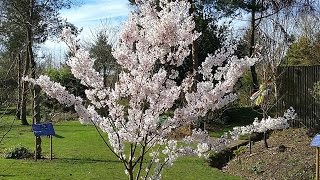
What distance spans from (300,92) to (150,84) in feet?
37.6

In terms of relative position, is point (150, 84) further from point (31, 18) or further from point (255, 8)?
point (255, 8)

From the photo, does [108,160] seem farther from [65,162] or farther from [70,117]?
[70,117]

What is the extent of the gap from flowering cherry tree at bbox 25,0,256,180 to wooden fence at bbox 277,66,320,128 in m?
10.5

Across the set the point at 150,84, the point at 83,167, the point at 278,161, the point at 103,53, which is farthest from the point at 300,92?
the point at 103,53

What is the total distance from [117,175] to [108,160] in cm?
196

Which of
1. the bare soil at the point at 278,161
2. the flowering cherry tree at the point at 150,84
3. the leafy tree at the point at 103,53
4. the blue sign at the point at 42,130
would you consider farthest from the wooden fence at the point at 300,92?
the leafy tree at the point at 103,53

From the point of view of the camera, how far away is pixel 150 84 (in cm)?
421

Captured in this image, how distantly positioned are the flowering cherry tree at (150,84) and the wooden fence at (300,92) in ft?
34.5

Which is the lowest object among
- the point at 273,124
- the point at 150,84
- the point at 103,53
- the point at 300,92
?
the point at 273,124

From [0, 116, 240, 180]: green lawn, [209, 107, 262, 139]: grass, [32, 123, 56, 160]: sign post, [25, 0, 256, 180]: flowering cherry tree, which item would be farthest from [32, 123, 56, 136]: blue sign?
[209, 107, 262, 139]: grass

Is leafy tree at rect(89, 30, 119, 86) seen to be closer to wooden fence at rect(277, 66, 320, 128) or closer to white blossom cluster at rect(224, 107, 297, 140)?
wooden fence at rect(277, 66, 320, 128)

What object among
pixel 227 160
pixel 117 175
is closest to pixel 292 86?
pixel 227 160

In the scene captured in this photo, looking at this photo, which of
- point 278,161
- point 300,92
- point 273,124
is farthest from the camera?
point 300,92

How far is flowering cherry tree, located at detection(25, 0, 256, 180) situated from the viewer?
165 inches
